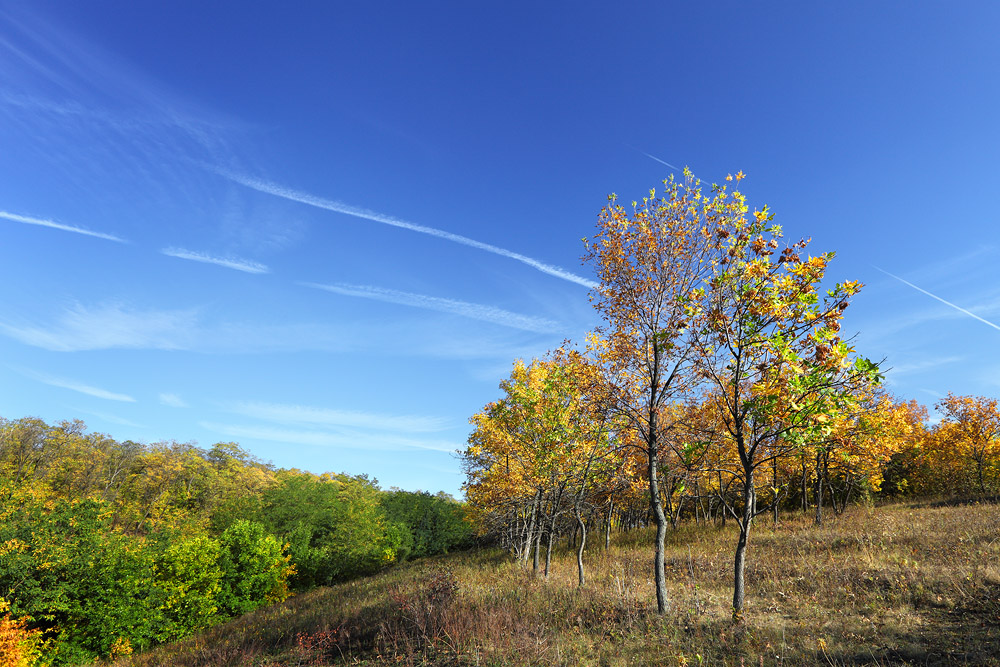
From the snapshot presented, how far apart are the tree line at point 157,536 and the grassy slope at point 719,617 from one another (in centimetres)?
2150

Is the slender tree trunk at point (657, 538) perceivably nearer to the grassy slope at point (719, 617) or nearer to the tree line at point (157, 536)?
the grassy slope at point (719, 617)

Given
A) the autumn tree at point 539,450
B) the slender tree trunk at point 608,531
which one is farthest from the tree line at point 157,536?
the autumn tree at point 539,450

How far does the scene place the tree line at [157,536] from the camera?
29438mm

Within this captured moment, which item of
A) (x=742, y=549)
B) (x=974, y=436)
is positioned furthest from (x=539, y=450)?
(x=974, y=436)

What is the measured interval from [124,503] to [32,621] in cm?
4039

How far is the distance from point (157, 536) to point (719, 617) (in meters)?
48.4

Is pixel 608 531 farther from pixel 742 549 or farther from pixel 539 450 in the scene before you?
pixel 742 549

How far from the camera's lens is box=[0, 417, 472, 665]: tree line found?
29438 millimetres

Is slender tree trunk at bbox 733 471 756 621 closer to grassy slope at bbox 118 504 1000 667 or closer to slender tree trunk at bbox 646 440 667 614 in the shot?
grassy slope at bbox 118 504 1000 667

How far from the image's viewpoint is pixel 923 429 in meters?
42.2

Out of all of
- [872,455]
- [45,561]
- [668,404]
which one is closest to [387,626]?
[668,404]

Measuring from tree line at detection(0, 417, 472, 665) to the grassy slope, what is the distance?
70.5 feet

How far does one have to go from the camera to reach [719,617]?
9719mm

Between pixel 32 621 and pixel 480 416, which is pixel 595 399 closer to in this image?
pixel 480 416
